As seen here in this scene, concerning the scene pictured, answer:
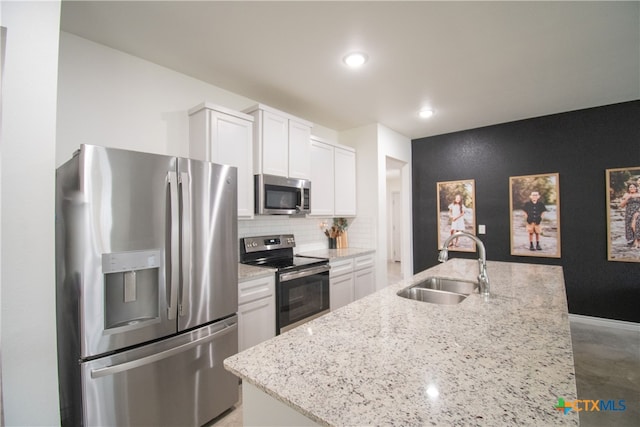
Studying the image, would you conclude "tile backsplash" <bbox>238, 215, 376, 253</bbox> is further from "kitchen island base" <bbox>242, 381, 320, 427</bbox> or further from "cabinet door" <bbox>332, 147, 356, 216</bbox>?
"kitchen island base" <bbox>242, 381, 320, 427</bbox>

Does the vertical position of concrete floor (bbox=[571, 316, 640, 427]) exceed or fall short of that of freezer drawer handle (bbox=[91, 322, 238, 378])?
it falls short

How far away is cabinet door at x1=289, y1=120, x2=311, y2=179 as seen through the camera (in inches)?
120

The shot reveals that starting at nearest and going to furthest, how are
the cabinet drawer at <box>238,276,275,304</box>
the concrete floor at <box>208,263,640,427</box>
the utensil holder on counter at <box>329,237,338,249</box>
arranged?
the concrete floor at <box>208,263,640,427</box>
the cabinet drawer at <box>238,276,275,304</box>
the utensil holder on counter at <box>329,237,338,249</box>

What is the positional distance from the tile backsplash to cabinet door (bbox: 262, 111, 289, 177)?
59 cm

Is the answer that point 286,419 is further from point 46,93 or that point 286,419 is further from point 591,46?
point 591,46

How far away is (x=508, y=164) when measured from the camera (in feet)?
13.0

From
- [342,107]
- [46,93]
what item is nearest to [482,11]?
[342,107]

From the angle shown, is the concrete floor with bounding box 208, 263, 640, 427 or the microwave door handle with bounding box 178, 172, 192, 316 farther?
the concrete floor with bounding box 208, 263, 640, 427

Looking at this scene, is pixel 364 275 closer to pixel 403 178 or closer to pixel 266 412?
pixel 403 178

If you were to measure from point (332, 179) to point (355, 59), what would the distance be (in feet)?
5.31

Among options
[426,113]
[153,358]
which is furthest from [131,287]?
[426,113]

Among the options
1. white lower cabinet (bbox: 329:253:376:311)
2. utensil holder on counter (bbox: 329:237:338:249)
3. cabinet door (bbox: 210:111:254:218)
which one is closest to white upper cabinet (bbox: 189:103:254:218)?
cabinet door (bbox: 210:111:254:218)

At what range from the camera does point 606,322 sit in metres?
3.35

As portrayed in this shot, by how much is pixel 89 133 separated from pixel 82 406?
168 centimetres
